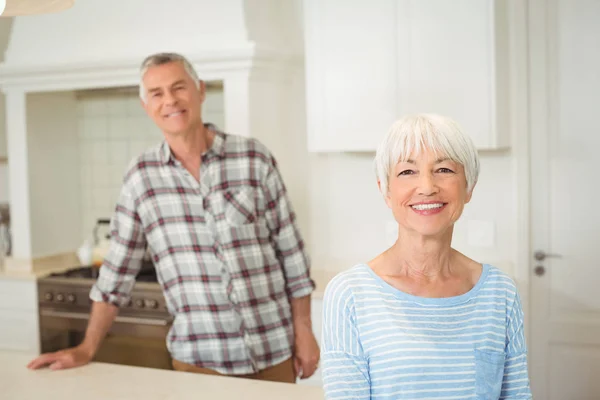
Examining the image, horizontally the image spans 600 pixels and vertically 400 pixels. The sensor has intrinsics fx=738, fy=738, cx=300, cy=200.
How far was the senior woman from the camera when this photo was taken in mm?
1296

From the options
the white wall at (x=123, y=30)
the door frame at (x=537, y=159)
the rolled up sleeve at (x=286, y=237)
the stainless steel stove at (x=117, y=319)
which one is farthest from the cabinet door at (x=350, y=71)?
the stainless steel stove at (x=117, y=319)

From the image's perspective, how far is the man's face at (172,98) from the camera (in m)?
2.38

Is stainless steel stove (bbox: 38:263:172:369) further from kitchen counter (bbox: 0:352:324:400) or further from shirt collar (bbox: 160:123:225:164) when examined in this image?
kitchen counter (bbox: 0:352:324:400)

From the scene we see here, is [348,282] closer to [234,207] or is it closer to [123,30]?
[234,207]

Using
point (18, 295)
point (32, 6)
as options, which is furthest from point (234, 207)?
point (18, 295)

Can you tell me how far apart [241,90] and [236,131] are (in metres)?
0.19

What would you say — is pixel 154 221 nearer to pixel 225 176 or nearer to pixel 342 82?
pixel 225 176

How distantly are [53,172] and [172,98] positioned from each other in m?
2.10

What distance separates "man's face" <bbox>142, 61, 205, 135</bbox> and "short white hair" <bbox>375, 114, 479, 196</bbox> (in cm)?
117

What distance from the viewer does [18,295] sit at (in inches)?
152

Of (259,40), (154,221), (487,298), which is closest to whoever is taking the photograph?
(487,298)

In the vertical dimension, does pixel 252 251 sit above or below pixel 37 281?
above

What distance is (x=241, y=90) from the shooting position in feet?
11.1

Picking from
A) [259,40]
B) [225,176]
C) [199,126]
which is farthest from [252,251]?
[259,40]
